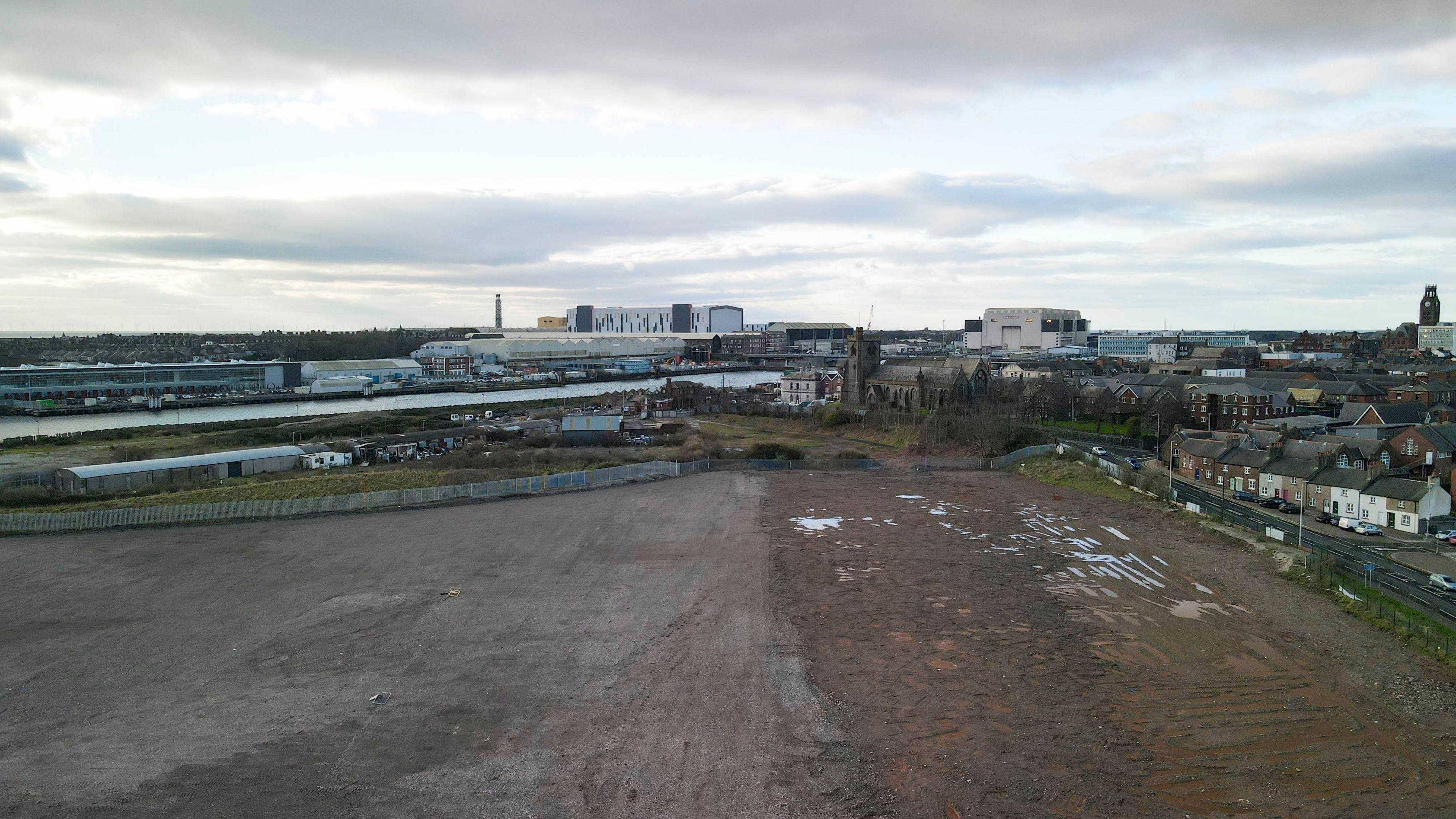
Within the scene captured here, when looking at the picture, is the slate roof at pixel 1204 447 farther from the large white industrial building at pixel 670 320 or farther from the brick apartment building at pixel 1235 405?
the large white industrial building at pixel 670 320

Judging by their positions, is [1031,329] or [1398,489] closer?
[1398,489]

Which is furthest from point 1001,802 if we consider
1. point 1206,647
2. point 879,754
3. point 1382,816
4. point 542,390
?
point 542,390

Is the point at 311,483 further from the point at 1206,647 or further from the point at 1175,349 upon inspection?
the point at 1175,349

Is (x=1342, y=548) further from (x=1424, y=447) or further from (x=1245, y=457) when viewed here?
(x=1424, y=447)

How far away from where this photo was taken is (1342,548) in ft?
51.2

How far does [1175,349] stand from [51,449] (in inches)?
3516

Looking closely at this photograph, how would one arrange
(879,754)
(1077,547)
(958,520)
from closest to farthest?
(879,754) < (1077,547) < (958,520)

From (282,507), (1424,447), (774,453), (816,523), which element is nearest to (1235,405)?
(1424,447)

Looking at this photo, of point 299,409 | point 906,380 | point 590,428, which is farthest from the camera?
point 299,409

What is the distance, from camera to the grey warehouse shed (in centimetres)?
2095

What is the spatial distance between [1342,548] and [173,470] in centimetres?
2987

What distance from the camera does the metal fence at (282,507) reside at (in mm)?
16859

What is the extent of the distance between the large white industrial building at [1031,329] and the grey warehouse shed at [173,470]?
9538cm

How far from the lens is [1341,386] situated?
114 feet
